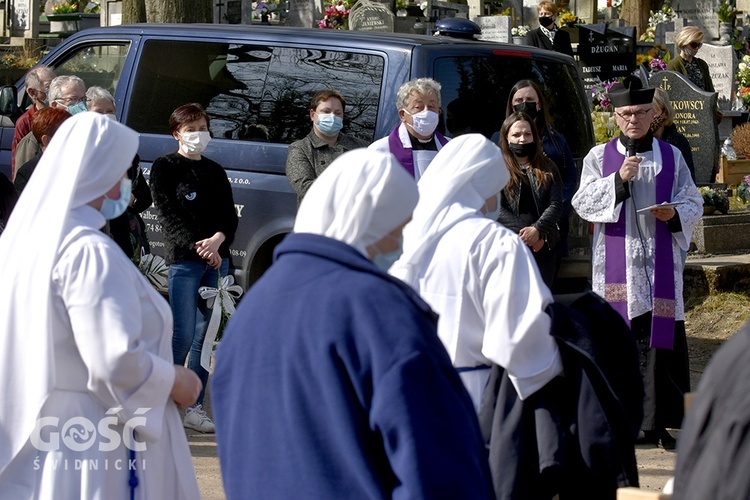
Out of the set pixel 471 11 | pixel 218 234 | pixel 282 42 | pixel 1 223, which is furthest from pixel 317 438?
pixel 471 11

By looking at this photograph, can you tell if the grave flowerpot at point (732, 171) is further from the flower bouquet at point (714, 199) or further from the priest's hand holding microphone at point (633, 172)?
the priest's hand holding microphone at point (633, 172)

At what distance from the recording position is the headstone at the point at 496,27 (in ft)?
58.7

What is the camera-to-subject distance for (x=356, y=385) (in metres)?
2.65

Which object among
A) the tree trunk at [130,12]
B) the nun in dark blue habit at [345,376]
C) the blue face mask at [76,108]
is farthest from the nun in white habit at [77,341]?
the tree trunk at [130,12]

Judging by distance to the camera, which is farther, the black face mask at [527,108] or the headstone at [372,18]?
the headstone at [372,18]

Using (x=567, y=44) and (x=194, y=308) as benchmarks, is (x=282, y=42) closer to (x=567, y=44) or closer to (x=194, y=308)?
(x=194, y=308)

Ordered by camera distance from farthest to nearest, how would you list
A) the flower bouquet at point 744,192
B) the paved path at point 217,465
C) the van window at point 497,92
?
the flower bouquet at point 744,192
the van window at point 497,92
the paved path at point 217,465

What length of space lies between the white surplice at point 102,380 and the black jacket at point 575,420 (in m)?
1.08

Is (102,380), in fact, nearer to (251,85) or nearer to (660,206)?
(660,206)

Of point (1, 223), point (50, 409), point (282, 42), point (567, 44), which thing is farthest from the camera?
point (567, 44)

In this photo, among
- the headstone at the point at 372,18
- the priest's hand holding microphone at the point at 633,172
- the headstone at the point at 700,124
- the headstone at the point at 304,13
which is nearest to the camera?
the priest's hand holding microphone at the point at 633,172

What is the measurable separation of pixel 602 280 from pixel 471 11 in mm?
15929

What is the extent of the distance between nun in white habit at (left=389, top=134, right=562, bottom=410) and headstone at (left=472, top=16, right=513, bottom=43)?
13.8 metres

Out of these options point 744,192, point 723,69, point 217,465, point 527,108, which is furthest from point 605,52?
point 217,465
